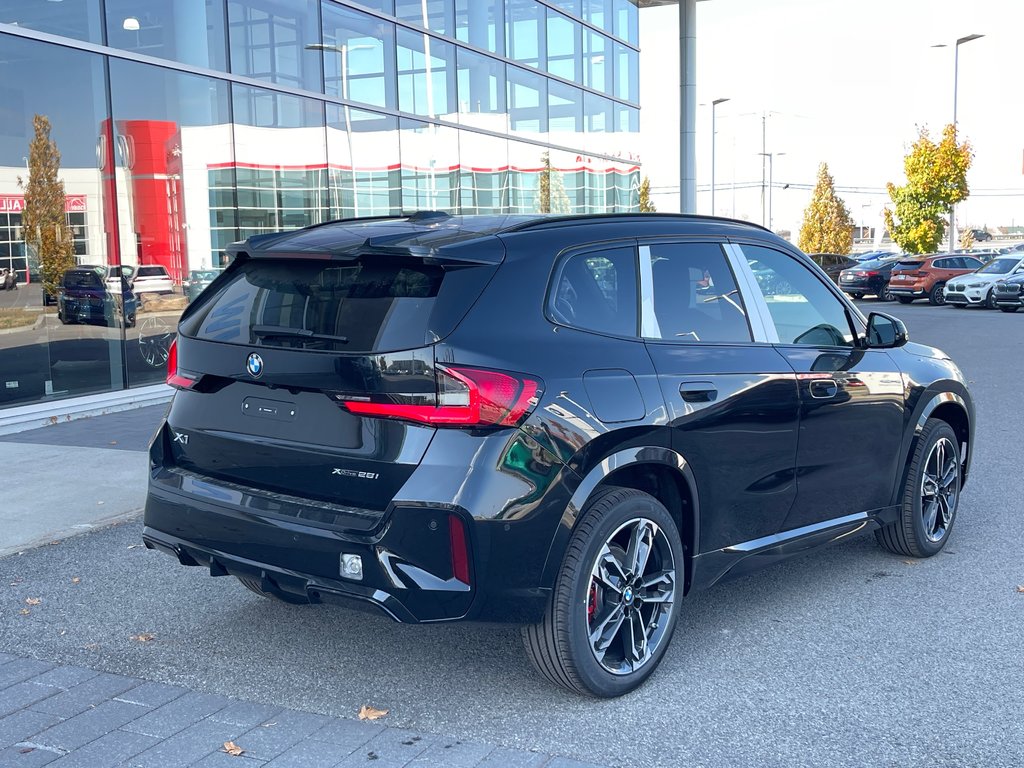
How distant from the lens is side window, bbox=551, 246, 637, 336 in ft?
13.5

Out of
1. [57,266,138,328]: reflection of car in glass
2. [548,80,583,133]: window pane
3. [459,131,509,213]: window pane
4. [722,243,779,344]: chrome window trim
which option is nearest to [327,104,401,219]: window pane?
[459,131,509,213]: window pane

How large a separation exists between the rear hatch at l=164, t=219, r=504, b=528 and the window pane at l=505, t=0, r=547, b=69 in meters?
17.6

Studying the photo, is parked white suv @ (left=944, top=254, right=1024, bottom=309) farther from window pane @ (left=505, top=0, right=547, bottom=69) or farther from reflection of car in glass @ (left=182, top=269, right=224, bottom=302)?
reflection of car in glass @ (left=182, top=269, right=224, bottom=302)

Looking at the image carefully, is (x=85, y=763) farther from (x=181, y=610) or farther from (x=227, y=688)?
(x=181, y=610)

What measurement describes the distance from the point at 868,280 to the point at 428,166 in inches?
884

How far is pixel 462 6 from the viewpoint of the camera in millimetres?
19266

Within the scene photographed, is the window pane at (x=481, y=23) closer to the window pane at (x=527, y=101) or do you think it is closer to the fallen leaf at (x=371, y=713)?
the window pane at (x=527, y=101)

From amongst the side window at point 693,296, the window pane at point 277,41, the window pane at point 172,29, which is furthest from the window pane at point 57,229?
the side window at point 693,296

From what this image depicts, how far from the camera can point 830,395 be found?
5.12 meters

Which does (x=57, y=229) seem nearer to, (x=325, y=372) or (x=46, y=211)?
(x=46, y=211)

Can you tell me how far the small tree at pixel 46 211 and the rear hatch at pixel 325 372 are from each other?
8.74m

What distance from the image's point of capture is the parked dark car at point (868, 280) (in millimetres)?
36719

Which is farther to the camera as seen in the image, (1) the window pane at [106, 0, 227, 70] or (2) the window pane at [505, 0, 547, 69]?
(2) the window pane at [505, 0, 547, 69]

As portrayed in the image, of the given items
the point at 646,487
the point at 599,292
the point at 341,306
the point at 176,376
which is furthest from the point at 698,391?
the point at 176,376
